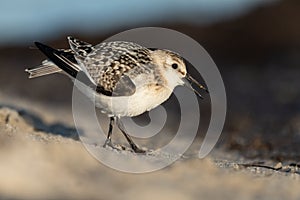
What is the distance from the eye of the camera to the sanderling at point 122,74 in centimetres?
956

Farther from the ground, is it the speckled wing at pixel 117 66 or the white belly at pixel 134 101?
the speckled wing at pixel 117 66

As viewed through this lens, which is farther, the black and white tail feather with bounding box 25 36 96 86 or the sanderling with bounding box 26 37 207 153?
the black and white tail feather with bounding box 25 36 96 86

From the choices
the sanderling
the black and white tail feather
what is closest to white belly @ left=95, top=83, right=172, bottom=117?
the sanderling

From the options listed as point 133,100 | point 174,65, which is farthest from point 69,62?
point 174,65

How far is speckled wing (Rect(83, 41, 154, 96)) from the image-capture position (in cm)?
962

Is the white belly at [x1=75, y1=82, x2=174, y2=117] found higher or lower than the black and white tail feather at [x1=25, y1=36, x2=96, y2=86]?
lower

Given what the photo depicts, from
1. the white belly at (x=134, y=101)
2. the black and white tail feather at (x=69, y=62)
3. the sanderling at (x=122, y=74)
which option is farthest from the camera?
the black and white tail feather at (x=69, y=62)

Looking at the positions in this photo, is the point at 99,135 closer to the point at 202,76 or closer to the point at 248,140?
the point at 248,140

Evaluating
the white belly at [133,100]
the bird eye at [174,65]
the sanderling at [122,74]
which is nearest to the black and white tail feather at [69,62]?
the sanderling at [122,74]

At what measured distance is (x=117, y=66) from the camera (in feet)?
32.1

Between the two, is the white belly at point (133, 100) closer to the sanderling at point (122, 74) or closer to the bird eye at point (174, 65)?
the sanderling at point (122, 74)

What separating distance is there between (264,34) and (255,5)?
283 inches

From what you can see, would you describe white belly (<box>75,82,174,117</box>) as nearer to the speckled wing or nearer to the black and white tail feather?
the speckled wing

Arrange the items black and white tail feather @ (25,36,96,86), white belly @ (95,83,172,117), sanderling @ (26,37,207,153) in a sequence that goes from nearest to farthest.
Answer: white belly @ (95,83,172,117), sanderling @ (26,37,207,153), black and white tail feather @ (25,36,96,86)
